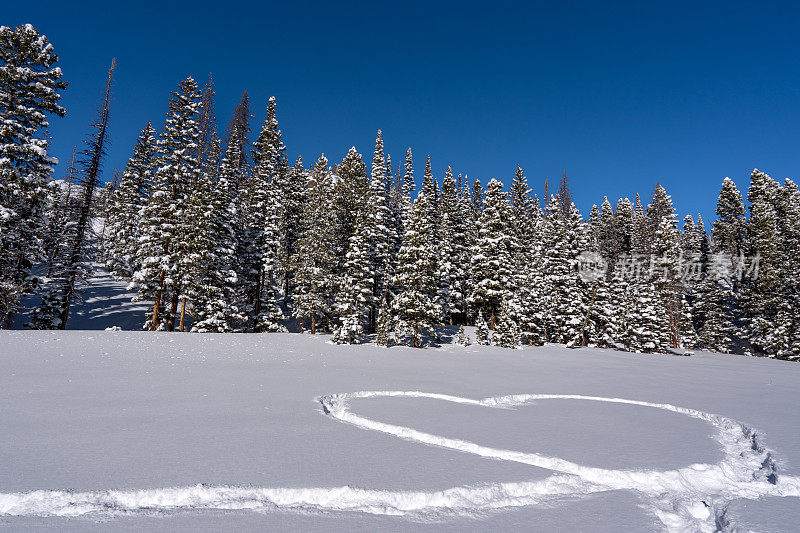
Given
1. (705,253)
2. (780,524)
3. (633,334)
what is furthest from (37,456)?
(705,253)

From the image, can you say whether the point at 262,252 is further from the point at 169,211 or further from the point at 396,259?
the point at 396,259

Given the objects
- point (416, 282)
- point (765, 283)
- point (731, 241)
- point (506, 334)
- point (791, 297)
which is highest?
point (731, 241)

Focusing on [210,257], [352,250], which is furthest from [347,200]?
[210,257]

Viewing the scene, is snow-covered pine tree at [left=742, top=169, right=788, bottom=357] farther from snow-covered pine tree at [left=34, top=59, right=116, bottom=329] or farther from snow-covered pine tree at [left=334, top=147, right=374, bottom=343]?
snow-covered pine tree at [left=34, top=59, right=116, bottom=329]

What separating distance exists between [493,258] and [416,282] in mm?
9734

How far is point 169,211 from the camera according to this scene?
27672 mm

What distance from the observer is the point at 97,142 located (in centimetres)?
3008

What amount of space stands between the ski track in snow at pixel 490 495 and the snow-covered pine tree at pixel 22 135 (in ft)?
79.1

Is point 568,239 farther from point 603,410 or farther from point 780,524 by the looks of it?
point 780,524

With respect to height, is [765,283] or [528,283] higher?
[765,283]

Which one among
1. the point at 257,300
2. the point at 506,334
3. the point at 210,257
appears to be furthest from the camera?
the point at 257,300

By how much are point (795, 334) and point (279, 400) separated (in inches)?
2073

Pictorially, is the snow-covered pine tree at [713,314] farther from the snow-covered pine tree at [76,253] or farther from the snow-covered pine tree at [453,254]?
the snow-covered pine tree at [76,253]

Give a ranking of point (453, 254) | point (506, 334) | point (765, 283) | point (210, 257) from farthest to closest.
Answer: point (765, 283) < point (453, 254) < point (506, 334) < point (210, 257)
